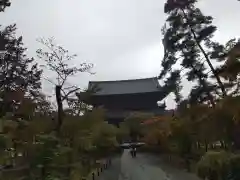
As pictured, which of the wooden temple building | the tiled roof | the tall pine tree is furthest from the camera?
the tiled roof

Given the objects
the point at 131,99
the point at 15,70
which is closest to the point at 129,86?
the point at 131,99

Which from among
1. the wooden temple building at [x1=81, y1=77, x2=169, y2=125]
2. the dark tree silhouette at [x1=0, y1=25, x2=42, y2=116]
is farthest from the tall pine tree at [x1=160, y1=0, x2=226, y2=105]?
the wooden temple building at [x1=81, y1=77, x2=169, y2=125]

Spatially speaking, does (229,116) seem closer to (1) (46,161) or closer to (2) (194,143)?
(1) (46,161)

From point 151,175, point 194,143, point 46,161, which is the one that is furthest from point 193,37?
point 46,161

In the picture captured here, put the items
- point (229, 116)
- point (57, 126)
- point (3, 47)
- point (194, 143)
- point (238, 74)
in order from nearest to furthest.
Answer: point (238, 74), point (229, 116), point (57, 126), point (194, 143), point (3, 47)

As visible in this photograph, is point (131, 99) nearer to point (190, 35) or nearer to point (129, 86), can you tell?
point (129, 86)

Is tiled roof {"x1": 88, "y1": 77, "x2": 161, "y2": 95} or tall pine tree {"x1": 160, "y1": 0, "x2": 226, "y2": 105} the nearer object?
tall pine tree {"x1": 160, "y1": 0, "x2": 226, "y2": 105}

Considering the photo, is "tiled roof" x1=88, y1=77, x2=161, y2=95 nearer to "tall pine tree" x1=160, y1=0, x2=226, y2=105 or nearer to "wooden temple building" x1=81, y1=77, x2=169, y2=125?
"wooden temple building" x1=81, y1=77, x2=169, y2=125

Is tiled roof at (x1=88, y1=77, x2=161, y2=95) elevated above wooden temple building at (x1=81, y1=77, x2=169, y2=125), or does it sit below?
above

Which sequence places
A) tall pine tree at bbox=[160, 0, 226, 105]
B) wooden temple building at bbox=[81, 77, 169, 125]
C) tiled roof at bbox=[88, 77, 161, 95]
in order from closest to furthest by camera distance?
1. tall pine tree at bbox=[160, 0, 226, 105]
2. wooden temple building at bbox=[81, 77, 169, 125]
3. tiled roof at bbox=[88, 77, 161, 95]

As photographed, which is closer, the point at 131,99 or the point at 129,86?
the point at 131,99

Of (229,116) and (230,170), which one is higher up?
(229,116)

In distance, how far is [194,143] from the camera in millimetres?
21344

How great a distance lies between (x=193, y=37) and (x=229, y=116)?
1271cm
